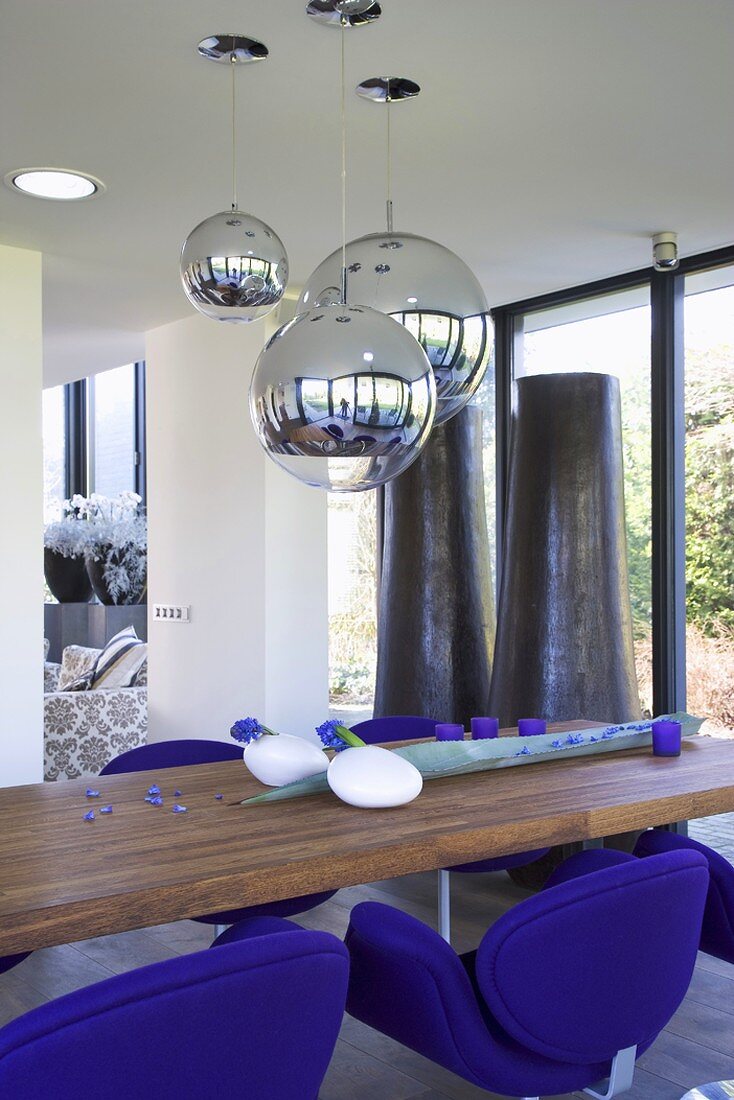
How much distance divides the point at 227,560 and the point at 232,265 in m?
3.04

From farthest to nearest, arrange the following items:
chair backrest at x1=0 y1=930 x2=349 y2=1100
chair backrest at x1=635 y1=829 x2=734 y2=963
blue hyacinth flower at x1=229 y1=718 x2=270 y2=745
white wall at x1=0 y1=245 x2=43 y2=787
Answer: white wall at x1=0 y1=245 x2=43 y2=787
blue hyacinth flower at x1=229 y1=718 x2=270 y2=745
chair backrest at x1=635 y1=829 x2=734 y2=963
chair backrest at x1=0 y1=930 x2=349 y2=1100

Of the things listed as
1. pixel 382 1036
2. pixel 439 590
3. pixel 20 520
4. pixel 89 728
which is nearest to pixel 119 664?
pixel 89 728

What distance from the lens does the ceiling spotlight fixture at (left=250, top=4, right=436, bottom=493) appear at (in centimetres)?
173

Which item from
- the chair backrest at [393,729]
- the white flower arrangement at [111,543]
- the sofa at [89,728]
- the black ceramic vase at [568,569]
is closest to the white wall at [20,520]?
the sofa at [89,728]

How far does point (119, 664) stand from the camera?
20.1 feet

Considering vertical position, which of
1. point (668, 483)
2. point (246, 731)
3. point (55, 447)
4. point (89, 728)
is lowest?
point (89, 728)

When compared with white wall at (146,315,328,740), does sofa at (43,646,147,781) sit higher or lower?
lower

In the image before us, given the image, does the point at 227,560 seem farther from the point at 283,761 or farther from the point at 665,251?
the point at 283,761

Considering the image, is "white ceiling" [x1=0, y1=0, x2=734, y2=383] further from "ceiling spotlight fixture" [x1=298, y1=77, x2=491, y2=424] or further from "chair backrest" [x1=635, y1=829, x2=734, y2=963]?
"chair backrest" [x1=635, y1=829, x2=734, y2=963]

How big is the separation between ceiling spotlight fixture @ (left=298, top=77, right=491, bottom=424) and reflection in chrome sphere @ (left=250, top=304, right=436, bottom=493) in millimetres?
242

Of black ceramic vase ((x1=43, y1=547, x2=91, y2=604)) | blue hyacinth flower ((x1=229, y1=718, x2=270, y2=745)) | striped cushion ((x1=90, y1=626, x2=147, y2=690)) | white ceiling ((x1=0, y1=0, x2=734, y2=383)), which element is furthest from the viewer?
black ceramic vase ((x1=43, y1=547, x2=91, y2=604))

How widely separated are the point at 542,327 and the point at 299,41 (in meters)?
2.86

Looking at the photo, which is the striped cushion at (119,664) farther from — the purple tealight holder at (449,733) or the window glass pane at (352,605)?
the purple tealight holder at (449,733)

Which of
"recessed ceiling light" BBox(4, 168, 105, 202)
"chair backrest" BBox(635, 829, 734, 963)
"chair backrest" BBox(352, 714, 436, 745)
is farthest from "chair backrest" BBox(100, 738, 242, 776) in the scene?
"recessed ceiling light" BBox(4, 168, 105, 202)
